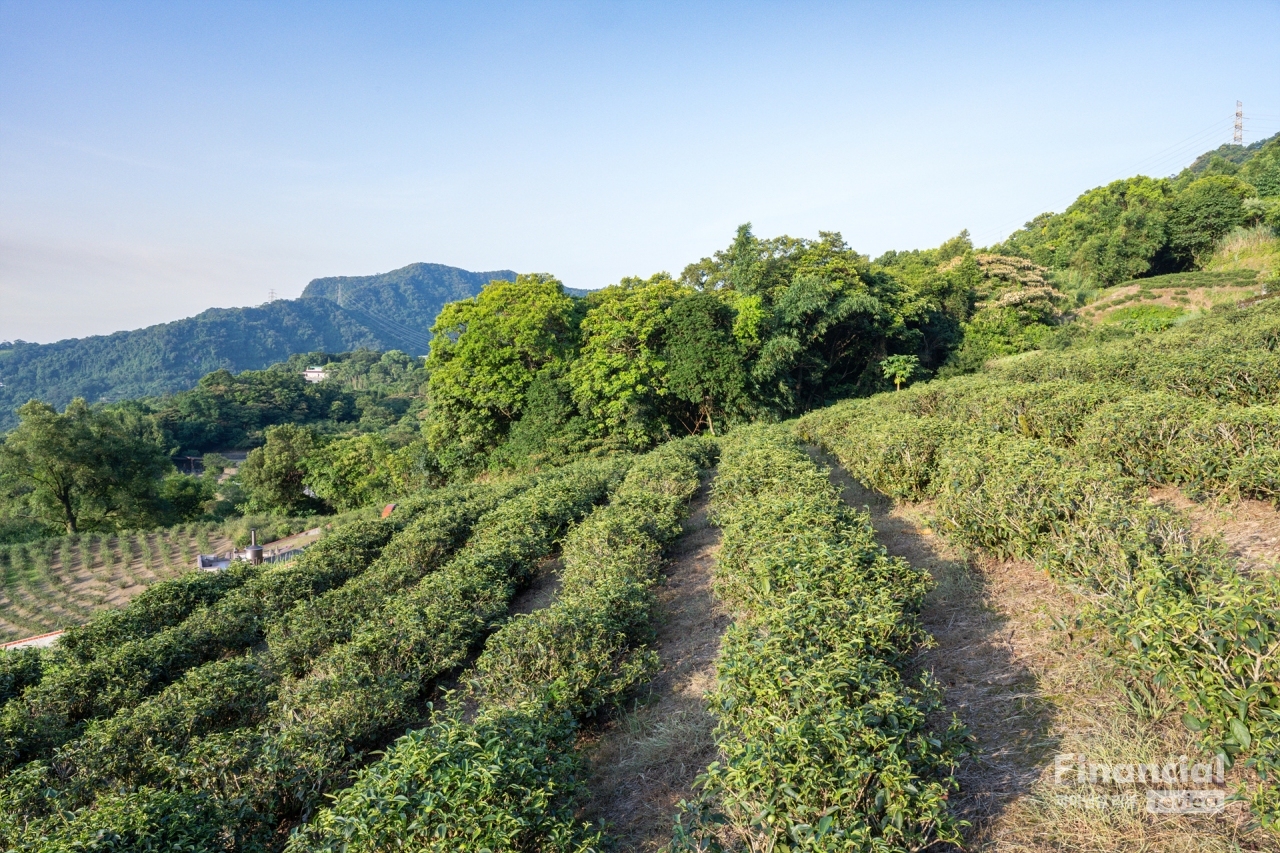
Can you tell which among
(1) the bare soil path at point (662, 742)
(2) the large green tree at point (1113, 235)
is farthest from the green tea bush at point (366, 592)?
(2) the large green tree at point (1113, 235)

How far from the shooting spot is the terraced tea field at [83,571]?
17.3 m

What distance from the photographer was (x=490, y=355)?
24375 mm

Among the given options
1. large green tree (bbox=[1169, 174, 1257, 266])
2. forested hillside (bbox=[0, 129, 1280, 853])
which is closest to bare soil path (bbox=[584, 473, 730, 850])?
forested hillside (bbox=[0, 129, 1280, 853])

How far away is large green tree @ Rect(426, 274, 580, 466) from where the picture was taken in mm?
24250

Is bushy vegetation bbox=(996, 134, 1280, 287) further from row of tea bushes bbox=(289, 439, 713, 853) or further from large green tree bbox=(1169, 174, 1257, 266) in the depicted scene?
row of tea bushes bbox=(289, 439, 713, 853)

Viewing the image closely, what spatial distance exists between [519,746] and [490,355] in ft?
72.9

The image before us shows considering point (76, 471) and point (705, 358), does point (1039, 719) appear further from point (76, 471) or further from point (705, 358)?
point (76, 471)

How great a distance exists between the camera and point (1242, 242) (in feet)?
108

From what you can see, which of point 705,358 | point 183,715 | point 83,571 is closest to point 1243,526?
point 183,715

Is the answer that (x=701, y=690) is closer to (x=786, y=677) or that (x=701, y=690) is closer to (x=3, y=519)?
(x=786, y=677)

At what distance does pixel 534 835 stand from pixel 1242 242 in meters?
46.5

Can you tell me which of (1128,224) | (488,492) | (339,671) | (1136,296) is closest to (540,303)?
(488,492)

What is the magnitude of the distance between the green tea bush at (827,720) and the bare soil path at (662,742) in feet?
1.18

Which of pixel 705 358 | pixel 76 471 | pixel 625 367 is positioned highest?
pixel 625 367
